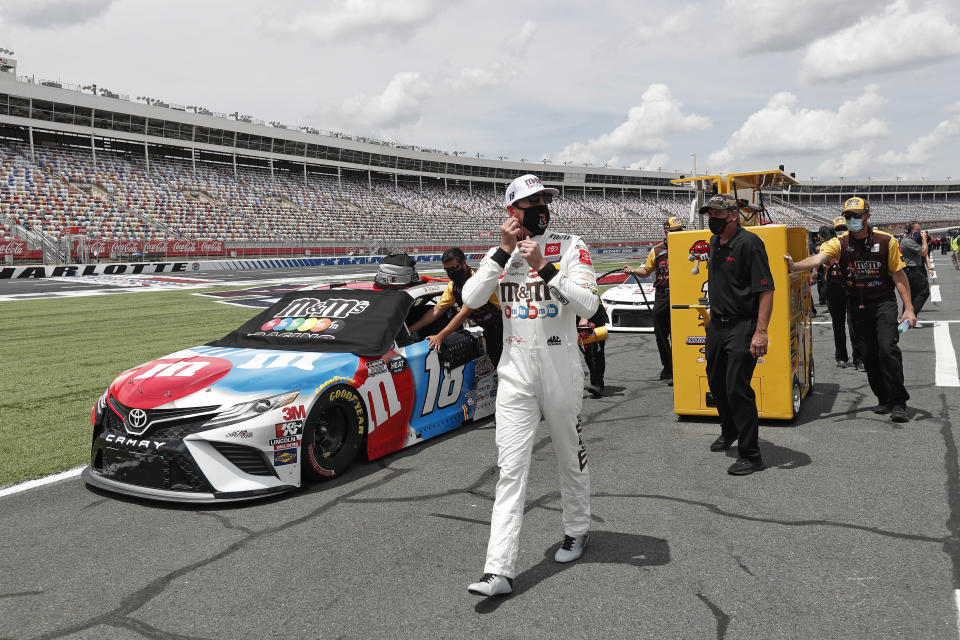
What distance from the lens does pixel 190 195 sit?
5006 centimetres

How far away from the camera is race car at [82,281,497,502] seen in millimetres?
4086

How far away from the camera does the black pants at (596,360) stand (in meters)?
7.18

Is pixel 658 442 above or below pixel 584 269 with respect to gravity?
below

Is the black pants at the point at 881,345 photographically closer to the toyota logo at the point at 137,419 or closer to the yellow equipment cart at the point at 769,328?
the yellow equipment cart at the point at 769,328

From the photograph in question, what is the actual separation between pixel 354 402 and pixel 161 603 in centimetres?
193

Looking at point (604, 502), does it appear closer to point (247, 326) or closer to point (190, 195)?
point (247, 326)

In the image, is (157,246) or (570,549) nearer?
(570,549)

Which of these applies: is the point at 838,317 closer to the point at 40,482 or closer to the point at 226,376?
the point at 226,376

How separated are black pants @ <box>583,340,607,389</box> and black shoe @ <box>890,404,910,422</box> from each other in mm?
2575

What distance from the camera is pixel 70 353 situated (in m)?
10.2

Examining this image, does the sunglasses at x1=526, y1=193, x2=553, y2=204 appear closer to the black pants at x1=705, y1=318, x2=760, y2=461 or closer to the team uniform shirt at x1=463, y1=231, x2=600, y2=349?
the team uniform shirt at x1=463, y1=231, x2=600, y2=349

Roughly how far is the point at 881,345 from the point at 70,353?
10.2 m

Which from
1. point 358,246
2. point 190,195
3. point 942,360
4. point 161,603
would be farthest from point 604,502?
point 190,195

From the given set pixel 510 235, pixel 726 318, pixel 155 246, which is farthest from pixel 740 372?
pixel 155 246
